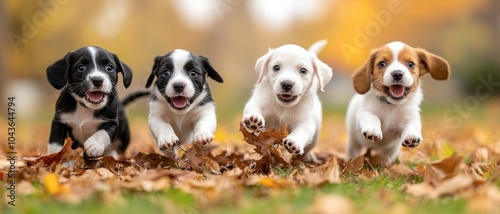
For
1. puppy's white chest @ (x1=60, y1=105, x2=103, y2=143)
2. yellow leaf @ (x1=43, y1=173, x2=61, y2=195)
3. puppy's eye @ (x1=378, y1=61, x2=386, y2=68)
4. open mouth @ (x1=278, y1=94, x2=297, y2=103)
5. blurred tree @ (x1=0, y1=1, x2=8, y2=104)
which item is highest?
blurred tree @ (x1=0, y1=1, x2=8, y2=104)

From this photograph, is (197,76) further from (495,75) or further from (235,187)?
(495,75)

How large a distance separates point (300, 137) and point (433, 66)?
56.1 inches

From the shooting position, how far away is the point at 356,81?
17.7ft

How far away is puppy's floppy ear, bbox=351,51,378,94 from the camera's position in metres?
5.34

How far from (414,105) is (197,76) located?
6.08 feet

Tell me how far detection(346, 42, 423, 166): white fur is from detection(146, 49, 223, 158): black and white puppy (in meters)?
1.26

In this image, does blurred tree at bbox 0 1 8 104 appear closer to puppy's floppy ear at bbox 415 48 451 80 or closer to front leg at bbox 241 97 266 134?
front leg at bbox 241 97 266 134

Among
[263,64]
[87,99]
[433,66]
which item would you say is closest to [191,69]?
[263,64]

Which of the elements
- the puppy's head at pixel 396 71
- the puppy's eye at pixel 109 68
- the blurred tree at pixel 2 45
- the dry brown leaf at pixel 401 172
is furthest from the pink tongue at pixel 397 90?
the blurred tree at pixel 2 45

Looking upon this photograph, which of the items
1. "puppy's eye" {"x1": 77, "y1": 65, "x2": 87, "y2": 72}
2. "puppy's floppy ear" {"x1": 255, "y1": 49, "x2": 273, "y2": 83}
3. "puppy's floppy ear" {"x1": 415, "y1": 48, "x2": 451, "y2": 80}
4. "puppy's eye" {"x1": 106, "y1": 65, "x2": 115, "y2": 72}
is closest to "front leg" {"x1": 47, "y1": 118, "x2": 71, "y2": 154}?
"puppy's eye" {"x1": 77, "y1": 65, "x2": 87, "y2": 72}

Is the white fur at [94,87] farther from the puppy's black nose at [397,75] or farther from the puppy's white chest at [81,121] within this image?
the puppy's black nose at [397,75]

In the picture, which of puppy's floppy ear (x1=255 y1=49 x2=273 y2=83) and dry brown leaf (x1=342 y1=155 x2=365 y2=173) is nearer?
dry brown leaf (x1=342 y1=155 x2=365 y2=173)

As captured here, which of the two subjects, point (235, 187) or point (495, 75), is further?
point (495, 75)

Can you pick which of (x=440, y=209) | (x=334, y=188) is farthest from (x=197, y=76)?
(x=440, y=209)
